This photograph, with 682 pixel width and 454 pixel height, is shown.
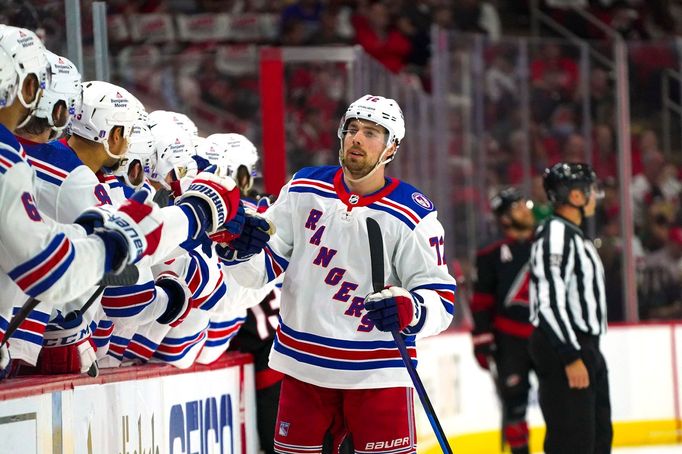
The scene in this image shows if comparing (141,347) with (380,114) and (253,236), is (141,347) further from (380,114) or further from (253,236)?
(380,114)

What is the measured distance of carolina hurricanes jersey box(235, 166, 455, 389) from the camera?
353cm

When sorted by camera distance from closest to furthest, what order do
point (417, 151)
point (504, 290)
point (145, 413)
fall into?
point (145, 413) < point (504, 290) < point (417, 151)

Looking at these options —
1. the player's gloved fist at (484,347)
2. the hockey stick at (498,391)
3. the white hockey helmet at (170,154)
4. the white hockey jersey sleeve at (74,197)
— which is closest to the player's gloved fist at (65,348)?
the white hockey jersey sleeve at (74,197)

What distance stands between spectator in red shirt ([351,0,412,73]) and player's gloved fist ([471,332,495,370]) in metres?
3.89

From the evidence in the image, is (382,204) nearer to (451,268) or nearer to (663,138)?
(451,268)

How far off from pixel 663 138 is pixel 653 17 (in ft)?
11.5

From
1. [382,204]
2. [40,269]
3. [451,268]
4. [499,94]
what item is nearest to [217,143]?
[382,204]

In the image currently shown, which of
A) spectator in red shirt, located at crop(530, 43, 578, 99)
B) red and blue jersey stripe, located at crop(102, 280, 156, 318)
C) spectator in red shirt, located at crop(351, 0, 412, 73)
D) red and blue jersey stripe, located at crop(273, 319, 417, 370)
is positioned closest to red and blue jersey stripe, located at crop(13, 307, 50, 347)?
red and blue jersey stripe, located at crop(102, 280, 156, 318)

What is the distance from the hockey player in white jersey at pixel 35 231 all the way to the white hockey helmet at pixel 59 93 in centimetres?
24

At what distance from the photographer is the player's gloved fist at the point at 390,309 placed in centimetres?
329

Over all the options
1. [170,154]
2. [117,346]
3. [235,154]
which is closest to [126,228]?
[117,346]

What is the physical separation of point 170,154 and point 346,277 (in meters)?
1.04

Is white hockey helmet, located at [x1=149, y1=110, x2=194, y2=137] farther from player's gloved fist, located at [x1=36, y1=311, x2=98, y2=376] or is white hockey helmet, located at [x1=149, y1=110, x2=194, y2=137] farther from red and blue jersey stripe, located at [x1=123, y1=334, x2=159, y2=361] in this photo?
player's gloved fist, located at [x1=36, y1=311, x2=98, y2=376]

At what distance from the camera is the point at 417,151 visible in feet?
24.6
